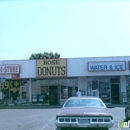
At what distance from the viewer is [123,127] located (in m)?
12.4

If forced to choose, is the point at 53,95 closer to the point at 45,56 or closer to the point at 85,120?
the point at 85,120

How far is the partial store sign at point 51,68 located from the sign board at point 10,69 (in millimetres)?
2304

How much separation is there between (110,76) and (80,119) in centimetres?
2117

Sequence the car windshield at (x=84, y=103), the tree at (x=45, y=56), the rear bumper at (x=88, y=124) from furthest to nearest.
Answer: the tree at (x=45, y=56) < the car windshield at (x=84, y=103) < the rear bumper at (x=88, y=124)

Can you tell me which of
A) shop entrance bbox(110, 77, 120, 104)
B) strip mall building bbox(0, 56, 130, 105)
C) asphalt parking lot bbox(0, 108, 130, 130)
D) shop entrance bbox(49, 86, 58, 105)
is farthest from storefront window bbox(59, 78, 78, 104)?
asphalt parking lot bbox(0, 108, 130, 130)

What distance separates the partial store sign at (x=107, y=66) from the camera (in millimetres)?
28438

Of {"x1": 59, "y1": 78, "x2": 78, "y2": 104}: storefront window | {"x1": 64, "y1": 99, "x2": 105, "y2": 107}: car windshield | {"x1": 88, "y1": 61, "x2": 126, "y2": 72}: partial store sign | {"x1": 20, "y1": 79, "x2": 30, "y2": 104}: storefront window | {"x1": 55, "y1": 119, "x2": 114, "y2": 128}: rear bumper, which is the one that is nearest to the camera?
{"x1": 55, "y1": 119, "x2": 114, "y2": 128}: rear bumper

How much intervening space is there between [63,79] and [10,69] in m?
6.13

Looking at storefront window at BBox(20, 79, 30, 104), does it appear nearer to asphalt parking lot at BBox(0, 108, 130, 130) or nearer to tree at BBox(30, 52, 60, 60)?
asphalt parking lot at BBox(0, 108, 130, 130)

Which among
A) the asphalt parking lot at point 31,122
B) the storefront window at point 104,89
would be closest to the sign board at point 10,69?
the storefront window at point 104,89

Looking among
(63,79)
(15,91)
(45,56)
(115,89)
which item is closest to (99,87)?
(115,89)

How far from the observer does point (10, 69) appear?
99.0 feet

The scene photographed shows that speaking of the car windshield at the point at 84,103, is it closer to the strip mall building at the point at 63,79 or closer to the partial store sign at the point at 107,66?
the partial store sign at the point at 107,66

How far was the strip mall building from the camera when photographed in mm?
28859
